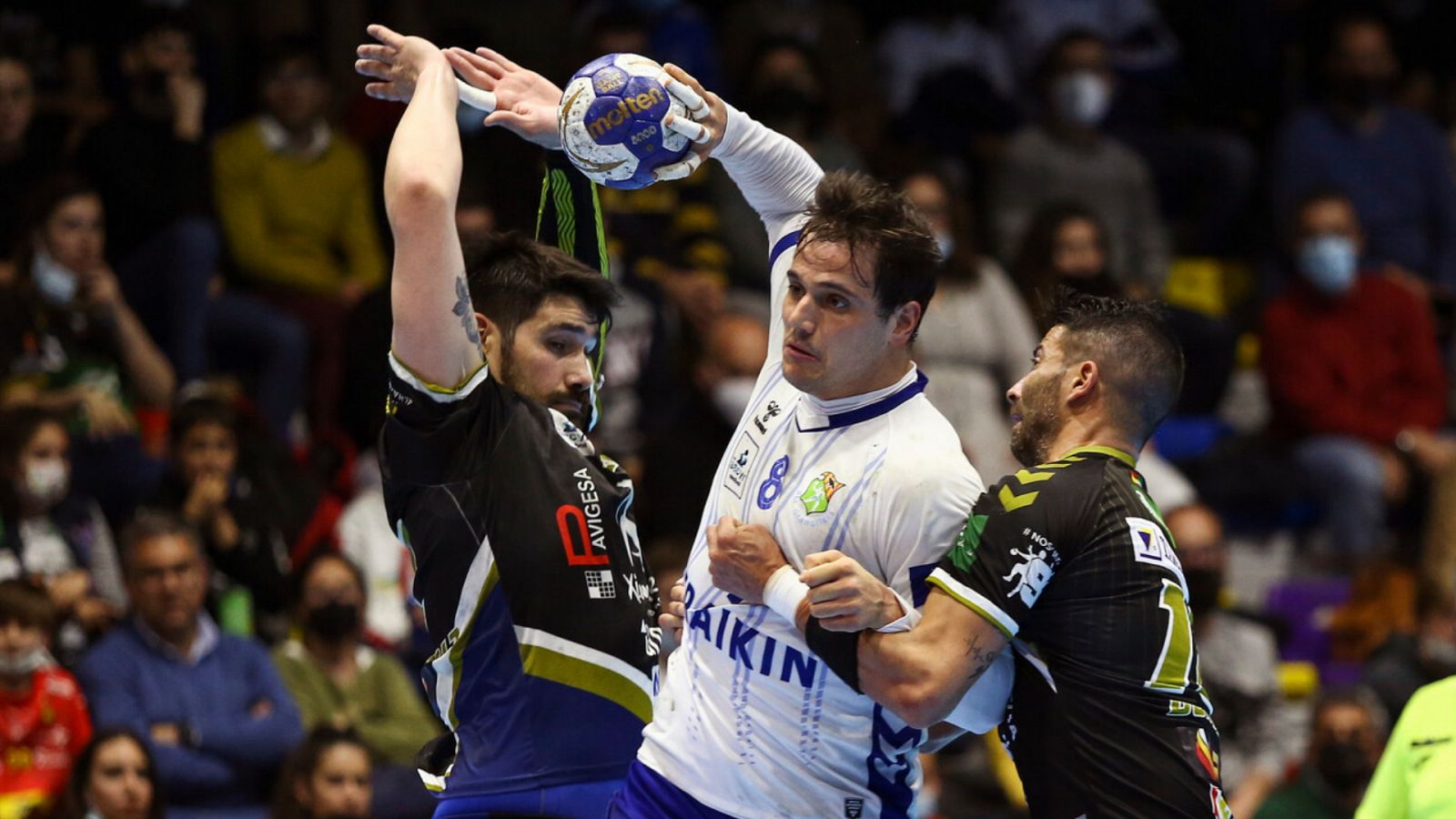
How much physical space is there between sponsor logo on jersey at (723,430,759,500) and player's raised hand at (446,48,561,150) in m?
0.94

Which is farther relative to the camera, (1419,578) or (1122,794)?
(1419,578)

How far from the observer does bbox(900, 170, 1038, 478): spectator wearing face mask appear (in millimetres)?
11438

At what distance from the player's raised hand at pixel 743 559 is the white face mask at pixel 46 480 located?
17.5 feet

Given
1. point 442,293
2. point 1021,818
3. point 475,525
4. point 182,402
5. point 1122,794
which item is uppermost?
point 442,293

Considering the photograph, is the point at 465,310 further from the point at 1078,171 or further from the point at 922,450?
the point at 1078,171

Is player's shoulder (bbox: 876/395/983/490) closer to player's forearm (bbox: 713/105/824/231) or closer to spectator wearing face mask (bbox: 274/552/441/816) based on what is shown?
player's forearm (bbox: 713/105/824/231)

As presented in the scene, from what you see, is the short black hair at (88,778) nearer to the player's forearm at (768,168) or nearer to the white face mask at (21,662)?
the white face mask at (21,662)

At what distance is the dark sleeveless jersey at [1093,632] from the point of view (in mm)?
4559

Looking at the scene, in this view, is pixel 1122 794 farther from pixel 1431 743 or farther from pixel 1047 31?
pixel 1047 31

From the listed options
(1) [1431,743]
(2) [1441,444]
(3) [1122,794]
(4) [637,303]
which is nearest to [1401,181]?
(2) [1441,444]

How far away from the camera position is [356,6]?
12.9 meters

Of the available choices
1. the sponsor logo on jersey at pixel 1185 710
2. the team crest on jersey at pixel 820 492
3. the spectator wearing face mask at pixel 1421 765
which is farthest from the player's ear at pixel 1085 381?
the spectator wearing face mask at pixel 1421 765

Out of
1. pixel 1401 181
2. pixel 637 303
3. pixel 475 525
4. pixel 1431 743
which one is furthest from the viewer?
pixel 1401 181

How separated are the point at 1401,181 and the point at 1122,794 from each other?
10.2 m
